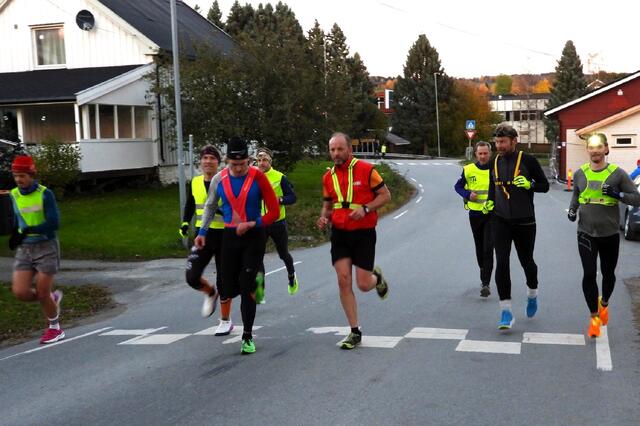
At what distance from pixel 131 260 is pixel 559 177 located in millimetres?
33232

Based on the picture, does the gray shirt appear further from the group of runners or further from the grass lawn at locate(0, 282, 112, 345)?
the grass lawn at locate(0, 282, 112, 345)

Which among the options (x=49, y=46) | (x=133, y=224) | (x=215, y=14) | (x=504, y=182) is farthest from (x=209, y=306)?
(x=215, y=14)

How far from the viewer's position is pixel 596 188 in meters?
7.37

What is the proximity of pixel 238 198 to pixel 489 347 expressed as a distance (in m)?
2.63

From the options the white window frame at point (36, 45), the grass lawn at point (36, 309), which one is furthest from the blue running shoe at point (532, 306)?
the white window frame at point (36, 45)

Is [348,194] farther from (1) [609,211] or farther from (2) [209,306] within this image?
(1) [609,211]

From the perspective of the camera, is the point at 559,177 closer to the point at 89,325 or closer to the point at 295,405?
the point at 89,325

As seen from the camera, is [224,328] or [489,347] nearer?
[489,347]

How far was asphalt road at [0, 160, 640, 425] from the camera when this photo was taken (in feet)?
17.3

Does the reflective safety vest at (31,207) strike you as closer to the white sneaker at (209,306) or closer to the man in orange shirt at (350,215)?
the white sneaker at (209,306)

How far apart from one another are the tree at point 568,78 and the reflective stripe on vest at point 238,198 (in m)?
69.7

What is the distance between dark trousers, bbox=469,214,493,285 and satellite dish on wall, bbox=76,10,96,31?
82.4ft

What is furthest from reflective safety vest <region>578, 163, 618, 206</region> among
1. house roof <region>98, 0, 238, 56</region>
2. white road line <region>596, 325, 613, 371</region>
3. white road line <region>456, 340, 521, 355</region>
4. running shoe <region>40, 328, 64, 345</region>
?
house roof <region>98, 0, 238, 56</region>

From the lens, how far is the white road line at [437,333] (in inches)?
297
